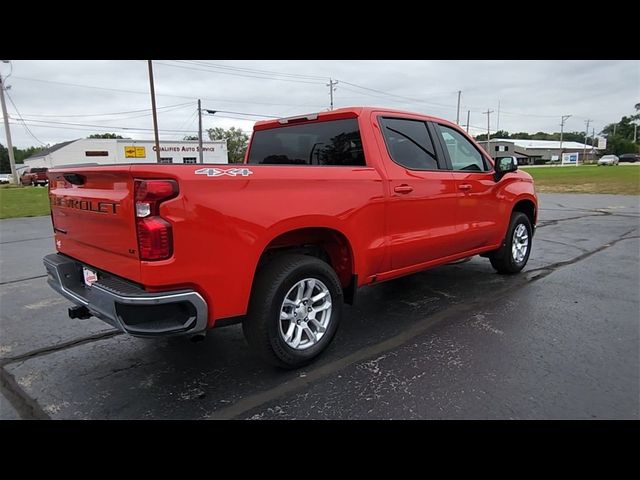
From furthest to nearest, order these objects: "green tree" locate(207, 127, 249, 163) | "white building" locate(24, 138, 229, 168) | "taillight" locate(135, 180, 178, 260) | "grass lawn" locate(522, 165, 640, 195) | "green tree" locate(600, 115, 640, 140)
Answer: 1. "green tree" locate(600, 115, 640, 140)
2. "green tree" locate(207, 127, 249, 163)
3. "white building" locate(24, 138, 229, 168)
4. "grass lawn" locate(522, 165, 640, 195)
5. "taillight" locate(135, 180, 178, 260)

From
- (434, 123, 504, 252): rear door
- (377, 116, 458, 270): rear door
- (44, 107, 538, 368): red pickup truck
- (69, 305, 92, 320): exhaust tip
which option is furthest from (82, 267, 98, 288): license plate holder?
(434, 123, 504, 252): rear door

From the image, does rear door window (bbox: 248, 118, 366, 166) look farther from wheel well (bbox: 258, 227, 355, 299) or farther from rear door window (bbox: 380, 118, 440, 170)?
wheel well (bbox: 258, 227, 355, 299)

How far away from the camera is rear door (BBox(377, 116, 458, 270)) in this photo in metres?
3.91

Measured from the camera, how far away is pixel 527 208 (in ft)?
19.9

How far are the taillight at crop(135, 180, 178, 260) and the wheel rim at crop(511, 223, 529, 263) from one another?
4.67 meters

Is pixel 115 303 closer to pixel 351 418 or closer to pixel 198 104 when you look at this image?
pixel 351 418

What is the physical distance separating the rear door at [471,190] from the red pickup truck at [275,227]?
0.07 feet

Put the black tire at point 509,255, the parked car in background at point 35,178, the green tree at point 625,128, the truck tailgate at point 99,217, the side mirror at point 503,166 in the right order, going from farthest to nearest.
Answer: the green tree at point 625,128, the parked car in background at point 35,178, the black tire at point 509,255, the side mirror at point 503,166, the truck tailgate at point 99,217

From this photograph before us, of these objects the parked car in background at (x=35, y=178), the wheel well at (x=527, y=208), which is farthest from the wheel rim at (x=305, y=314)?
the parked car in background at (x=35, y=178)

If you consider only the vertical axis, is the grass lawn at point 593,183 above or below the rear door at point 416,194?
below

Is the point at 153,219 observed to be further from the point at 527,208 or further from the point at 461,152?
the point at 527,208

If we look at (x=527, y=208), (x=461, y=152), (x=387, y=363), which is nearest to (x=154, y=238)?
(x=387, y=363)

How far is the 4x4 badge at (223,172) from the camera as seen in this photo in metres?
2.61

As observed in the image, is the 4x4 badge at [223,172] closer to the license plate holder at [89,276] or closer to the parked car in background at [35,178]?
the license plate holder at [89,276]
